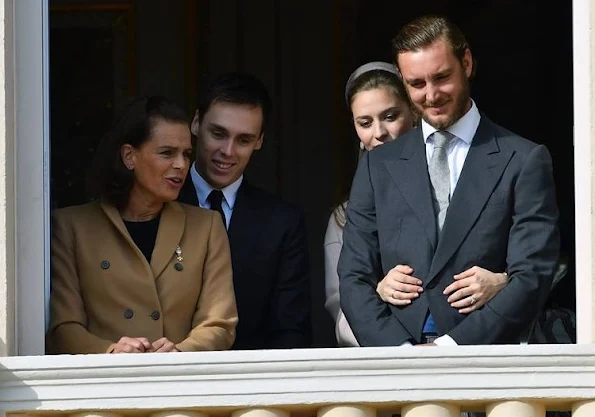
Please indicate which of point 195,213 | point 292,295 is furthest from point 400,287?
point 195,213

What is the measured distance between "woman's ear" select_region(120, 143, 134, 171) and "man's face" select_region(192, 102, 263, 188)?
401 mm

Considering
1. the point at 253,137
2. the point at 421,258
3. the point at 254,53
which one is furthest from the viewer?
the point at 254,53

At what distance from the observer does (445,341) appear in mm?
5438

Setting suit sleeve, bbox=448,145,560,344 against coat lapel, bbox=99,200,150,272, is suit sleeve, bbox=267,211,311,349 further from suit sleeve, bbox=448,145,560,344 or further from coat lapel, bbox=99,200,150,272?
suit sleeve, bbox=448,145,560,344

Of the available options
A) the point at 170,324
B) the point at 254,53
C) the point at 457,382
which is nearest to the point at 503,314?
the point at 457,382

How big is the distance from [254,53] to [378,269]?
2873mm

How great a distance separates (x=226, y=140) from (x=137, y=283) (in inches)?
27.9

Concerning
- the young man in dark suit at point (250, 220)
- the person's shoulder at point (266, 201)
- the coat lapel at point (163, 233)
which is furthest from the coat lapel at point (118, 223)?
the person's shoulder at point (266, 201)

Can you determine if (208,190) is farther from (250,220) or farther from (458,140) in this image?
(458,140)

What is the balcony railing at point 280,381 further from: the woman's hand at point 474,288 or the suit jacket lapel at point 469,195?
the suit jacket lapel at point 469,195

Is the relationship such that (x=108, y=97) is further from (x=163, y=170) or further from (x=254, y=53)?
(x=163, y=170)

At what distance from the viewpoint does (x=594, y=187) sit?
5371 mm

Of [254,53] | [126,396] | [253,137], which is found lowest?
[126,396]

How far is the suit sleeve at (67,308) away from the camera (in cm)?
558
